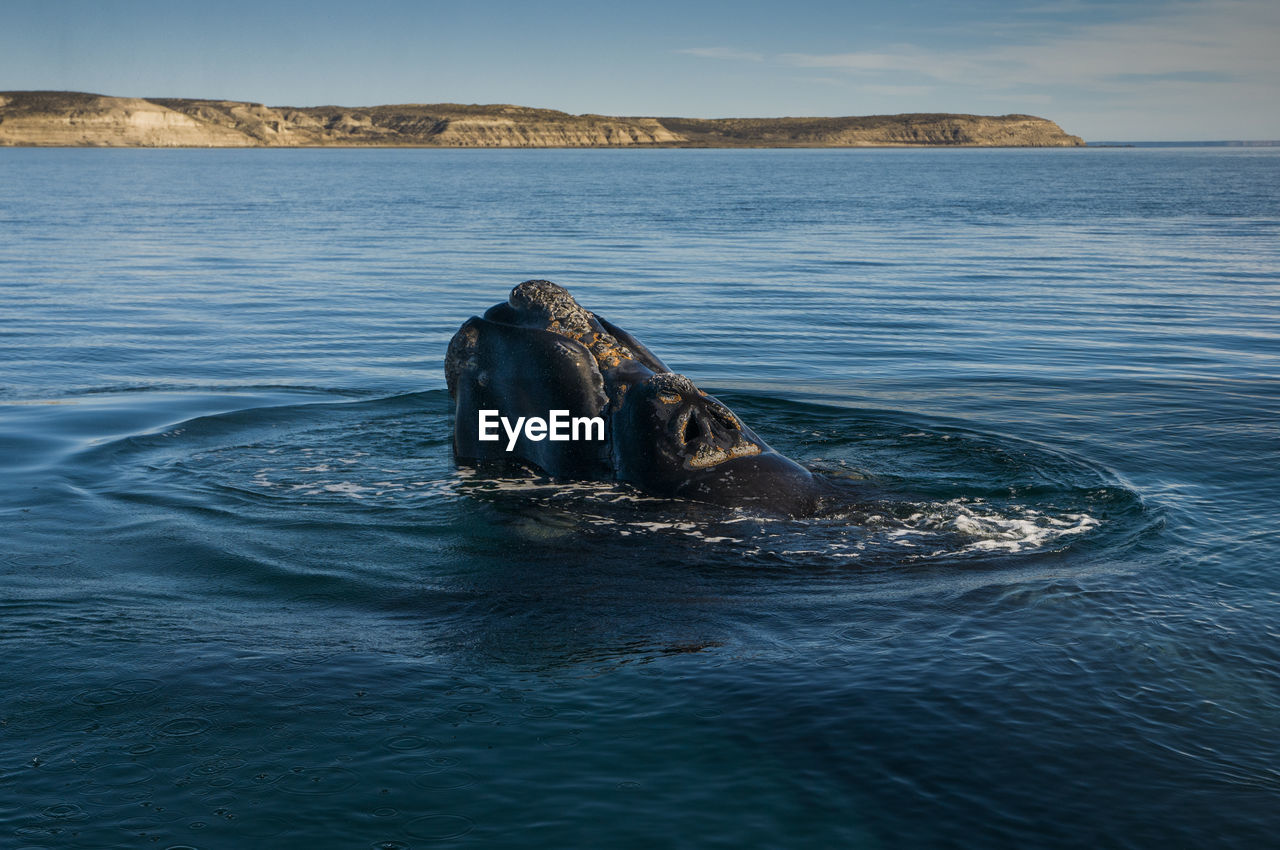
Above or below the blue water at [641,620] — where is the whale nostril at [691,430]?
above

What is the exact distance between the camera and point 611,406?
800cm

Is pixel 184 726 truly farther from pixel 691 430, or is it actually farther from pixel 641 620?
pixel 691 430

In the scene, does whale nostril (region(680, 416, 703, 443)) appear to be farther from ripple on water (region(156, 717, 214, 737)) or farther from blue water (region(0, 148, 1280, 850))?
ripple on water (region(156, 717, 214, 737))

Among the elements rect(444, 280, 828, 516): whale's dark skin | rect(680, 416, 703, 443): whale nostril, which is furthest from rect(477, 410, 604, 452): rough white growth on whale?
rect(680, 416, 703, 443): whale nostril

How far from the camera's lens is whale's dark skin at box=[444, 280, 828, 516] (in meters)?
7.76

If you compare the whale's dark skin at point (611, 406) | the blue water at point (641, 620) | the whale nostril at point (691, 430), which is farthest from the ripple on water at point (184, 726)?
the whale nostril at point (691, 430)

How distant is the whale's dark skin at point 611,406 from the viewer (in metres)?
7.76

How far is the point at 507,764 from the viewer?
4848mm

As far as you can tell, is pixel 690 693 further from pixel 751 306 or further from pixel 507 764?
pixel 751 306

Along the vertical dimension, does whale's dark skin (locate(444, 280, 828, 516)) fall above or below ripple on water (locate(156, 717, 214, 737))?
above

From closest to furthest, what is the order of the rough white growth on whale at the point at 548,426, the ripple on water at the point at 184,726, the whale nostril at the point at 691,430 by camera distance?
the ripple on water at the point at 184,726 → the whale nostril at the point at 691,430 → the rough white growth on whale at the point at 548,426

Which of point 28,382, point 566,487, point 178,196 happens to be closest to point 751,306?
point 28,382

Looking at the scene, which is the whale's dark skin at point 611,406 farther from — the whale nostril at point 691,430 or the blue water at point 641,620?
the blue water at point 641,620

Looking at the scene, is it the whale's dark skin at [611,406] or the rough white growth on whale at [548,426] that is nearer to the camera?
the whale's dark skin at [611,406]
